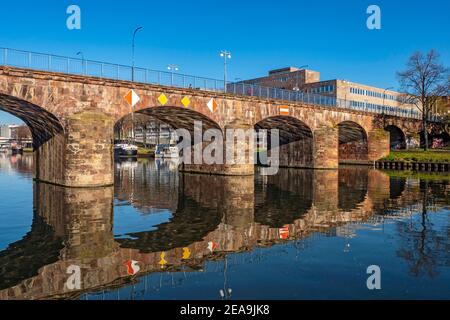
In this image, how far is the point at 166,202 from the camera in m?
22.7

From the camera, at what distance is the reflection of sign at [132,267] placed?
9852 mm

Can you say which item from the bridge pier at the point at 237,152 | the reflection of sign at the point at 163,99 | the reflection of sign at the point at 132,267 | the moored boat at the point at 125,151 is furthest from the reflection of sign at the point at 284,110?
the moored boat at the point at 125,151

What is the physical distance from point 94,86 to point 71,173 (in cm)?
703

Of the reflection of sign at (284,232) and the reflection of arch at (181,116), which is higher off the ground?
the reflection of arch at (181,116)

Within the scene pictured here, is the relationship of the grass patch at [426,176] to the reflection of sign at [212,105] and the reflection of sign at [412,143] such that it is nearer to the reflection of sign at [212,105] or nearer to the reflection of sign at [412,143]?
the reflection of sign at [212,105]

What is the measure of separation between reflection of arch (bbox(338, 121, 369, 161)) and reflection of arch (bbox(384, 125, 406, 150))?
30.9 feet

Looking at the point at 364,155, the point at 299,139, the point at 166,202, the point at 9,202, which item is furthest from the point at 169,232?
the point at 364,155

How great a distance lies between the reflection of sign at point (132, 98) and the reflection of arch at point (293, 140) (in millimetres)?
20726

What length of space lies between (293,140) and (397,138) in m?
30.3

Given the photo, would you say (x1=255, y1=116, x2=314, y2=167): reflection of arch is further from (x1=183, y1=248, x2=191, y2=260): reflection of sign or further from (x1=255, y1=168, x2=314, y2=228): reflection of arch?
(x1=183, y1=248, x2=191, y2=260): reflection of sign

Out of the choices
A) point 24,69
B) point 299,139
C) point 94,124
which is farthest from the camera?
point 299,139

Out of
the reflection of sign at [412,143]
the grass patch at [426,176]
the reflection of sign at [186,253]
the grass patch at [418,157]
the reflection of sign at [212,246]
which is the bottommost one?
the reflection of sign at [186,253]
